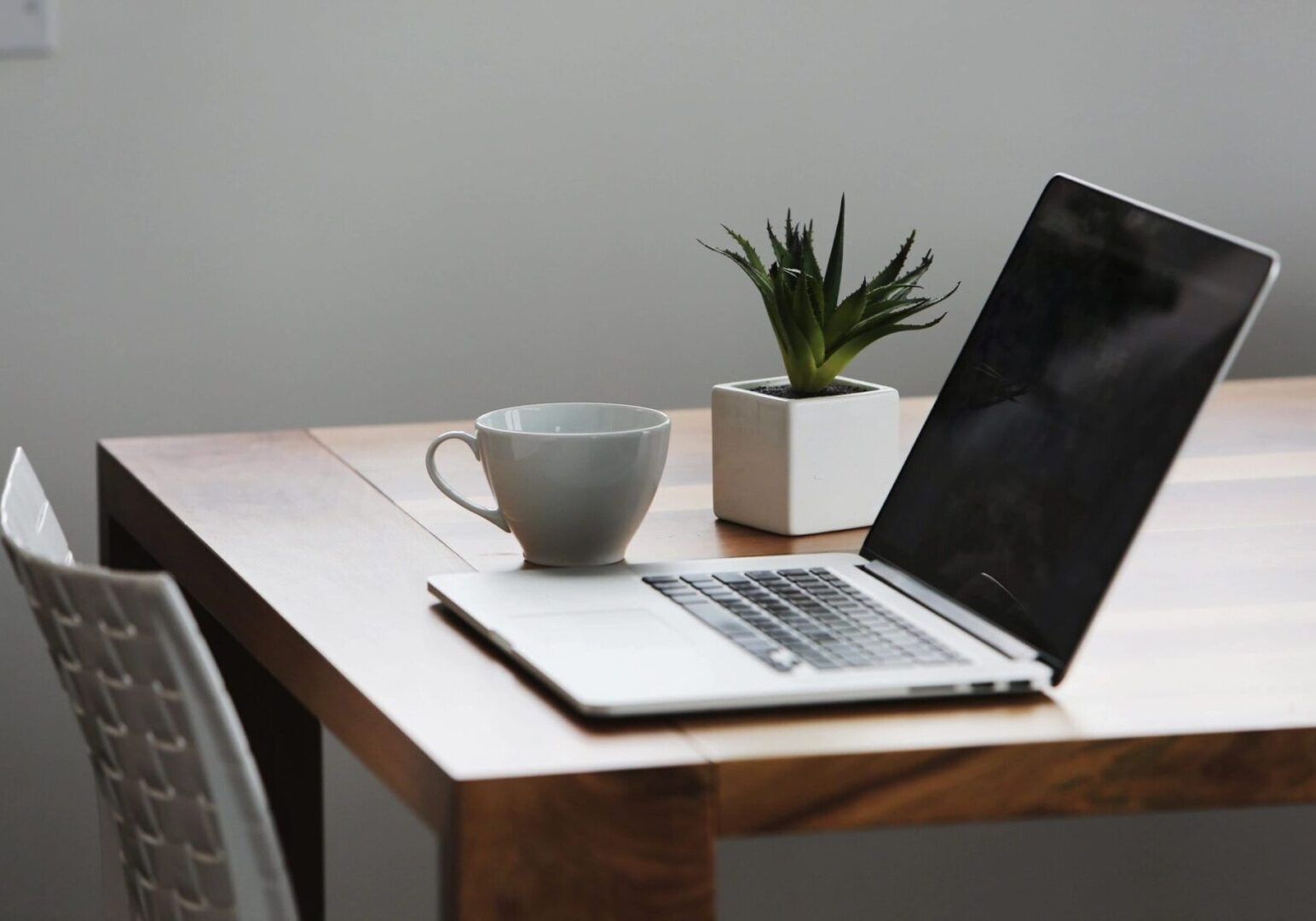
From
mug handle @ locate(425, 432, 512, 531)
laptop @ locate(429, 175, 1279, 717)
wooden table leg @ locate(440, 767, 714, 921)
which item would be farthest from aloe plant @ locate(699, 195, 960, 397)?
wooden table leg @ locate(440, 767, 714, 921)

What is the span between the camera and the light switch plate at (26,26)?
189cm

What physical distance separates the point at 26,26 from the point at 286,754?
0.94 metres

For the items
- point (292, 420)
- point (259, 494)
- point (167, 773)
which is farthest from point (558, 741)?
point (292, 420)

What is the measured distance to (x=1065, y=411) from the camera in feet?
2.95

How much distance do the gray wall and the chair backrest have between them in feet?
3.98

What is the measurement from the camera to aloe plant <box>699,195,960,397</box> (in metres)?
1.11

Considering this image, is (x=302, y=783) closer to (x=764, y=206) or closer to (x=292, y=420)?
(x=292, y=420)

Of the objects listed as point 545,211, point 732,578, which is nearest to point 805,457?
point 732,578

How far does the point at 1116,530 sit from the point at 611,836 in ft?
0.97

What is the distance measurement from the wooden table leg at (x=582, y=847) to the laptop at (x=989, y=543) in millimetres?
57

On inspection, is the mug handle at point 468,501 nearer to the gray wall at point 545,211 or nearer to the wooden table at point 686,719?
the wooden table at point 686,719

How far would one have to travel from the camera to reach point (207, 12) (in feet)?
6.46

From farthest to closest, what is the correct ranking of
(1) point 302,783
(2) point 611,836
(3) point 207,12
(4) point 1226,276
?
(3) point 207,12 → (1) point 302,783 → (4) point 1226,276 → (2) point 611,836

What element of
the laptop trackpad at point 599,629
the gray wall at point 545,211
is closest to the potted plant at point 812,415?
the laptop trackpad at point 599,629
